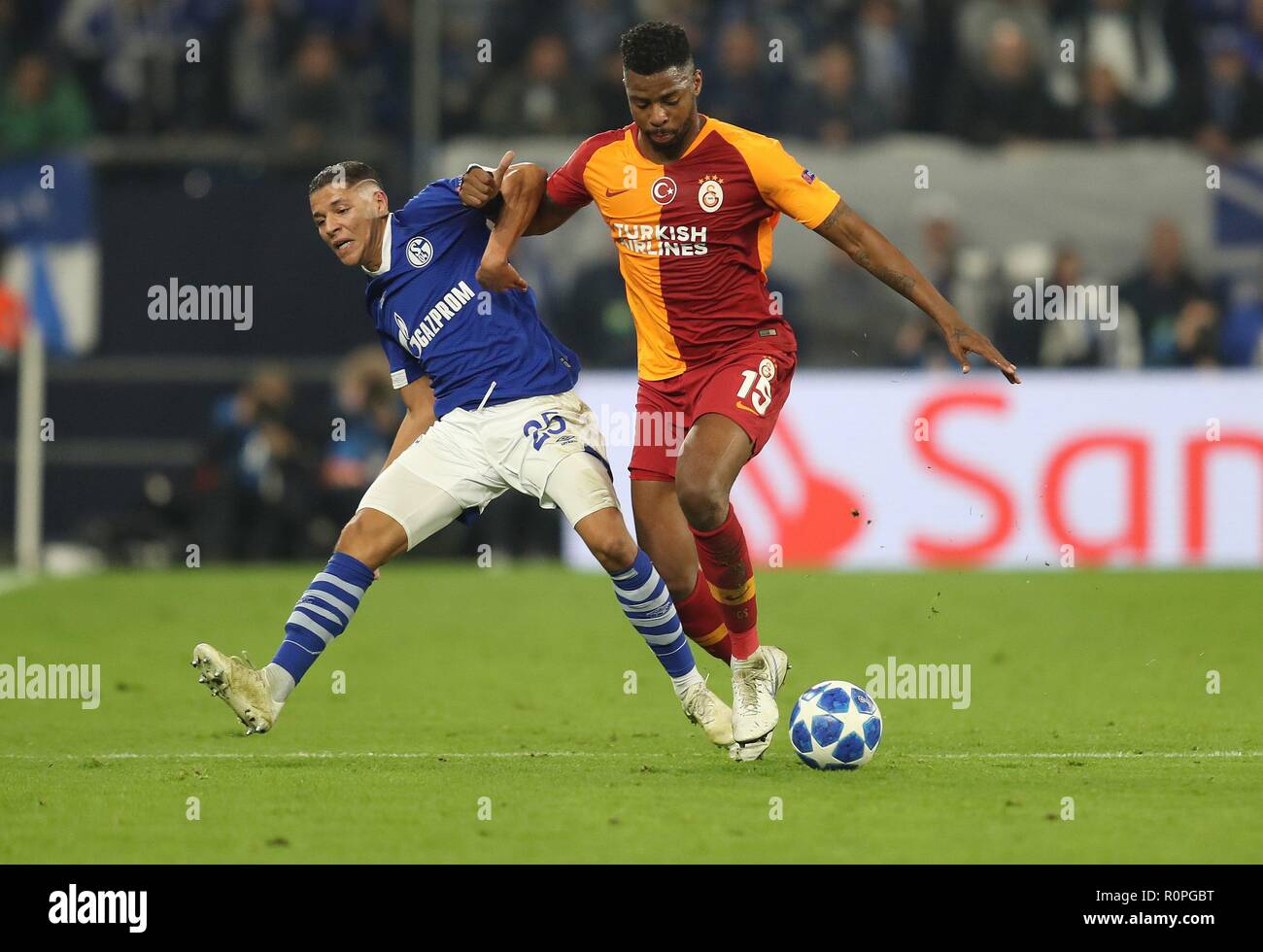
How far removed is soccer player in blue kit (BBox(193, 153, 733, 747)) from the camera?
24.5ft

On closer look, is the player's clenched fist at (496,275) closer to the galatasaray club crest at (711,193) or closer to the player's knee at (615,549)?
the galatasaray club crest at (711,193)

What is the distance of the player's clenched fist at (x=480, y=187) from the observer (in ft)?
25.5

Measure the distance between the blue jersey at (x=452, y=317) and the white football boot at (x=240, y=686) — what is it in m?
1.25

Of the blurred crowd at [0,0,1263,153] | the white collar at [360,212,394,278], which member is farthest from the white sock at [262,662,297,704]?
the blurred crowd at [0,0,1263,153]

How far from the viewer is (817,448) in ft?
50.2

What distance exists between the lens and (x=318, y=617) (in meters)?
7.45

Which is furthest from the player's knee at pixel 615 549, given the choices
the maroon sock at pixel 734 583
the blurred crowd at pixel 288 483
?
the blurred crowd at pixel 288 483

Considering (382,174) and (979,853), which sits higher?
(382,174)

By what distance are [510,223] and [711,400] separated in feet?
3.18

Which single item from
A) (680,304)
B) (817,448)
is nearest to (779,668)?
(680,304)

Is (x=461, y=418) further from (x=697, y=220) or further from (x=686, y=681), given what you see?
(x=686, y=681)

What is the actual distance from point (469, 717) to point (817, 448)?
674 centimetres

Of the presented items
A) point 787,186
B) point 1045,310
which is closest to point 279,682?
point 787,186
